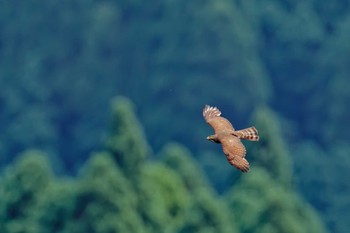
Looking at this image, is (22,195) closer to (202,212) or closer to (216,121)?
(202,212)

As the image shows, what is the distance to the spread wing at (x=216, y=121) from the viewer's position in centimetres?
2656

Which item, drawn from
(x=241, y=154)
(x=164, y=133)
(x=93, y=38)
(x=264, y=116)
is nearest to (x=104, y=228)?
(x=264, y=116)

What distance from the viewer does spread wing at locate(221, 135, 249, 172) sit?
993 inches

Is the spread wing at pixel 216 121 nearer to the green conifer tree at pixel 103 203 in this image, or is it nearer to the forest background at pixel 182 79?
the green conifer tree at pixel 103 203

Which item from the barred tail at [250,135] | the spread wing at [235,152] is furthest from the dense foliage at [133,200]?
the spread wing at [235,152]

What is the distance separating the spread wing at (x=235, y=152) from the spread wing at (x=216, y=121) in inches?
19.6

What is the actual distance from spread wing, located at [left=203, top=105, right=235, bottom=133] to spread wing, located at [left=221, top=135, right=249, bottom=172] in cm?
50

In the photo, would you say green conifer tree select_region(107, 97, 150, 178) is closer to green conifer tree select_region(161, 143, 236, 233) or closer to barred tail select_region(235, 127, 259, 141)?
green conifer tree select_region(161, 143, 236, 233)

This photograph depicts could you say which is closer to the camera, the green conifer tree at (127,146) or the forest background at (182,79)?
the green conifer tree at (127,146)

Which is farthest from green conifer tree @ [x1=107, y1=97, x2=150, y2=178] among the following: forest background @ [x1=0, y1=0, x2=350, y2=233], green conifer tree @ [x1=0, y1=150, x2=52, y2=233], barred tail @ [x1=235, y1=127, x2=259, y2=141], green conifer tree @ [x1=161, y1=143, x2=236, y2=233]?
barred tail @ [x1=235, y1=127, x2=259, y2=141]

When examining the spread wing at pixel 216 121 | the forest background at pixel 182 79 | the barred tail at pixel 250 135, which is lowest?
the barred tail at pixel 250 135

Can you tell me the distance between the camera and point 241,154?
83.8 ft

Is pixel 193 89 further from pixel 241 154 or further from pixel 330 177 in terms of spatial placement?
pixel 241 154

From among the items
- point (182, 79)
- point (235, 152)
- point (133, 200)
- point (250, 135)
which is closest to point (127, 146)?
point (133, 200)
